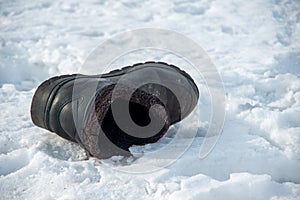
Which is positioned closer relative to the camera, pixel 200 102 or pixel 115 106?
pixel 115 106

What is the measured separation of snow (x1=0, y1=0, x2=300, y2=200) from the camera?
1761 millimetres

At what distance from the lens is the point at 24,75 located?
10.1ft

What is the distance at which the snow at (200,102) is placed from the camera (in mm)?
1761

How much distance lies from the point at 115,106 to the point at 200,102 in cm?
82

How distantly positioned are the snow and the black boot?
0.28 feet

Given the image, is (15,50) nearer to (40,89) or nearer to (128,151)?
(40,89)

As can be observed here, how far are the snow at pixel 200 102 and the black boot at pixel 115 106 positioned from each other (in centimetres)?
9

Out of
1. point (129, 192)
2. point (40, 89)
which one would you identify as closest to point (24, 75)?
point (40, 89)

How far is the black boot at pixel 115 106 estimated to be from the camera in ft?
6.15

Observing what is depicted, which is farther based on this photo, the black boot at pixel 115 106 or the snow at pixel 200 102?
the black boot at pixel 115 106

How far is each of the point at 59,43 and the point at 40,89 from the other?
1.36m

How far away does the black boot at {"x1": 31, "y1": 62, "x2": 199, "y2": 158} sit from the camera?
6.15 ft

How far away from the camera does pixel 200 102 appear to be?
254cm

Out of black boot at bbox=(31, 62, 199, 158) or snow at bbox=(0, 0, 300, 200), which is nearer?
snow at bbox=(0, 0, 300, 200)
